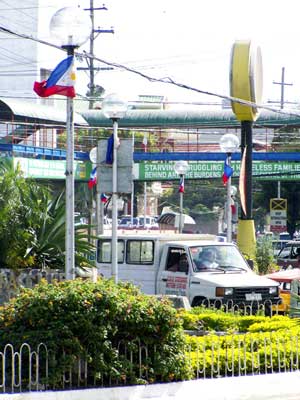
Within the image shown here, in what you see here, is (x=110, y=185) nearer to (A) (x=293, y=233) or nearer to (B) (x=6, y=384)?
(B) (x=6, y=384)

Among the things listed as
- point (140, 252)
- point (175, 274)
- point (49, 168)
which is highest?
point (49, 168)

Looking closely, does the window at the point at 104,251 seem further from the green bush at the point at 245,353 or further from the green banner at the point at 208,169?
the green banner at the point at 208,169

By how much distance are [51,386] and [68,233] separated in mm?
2634

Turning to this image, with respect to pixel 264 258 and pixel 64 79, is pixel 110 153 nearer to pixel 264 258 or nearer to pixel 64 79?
pixel 64 79

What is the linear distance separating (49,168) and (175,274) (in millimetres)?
21672

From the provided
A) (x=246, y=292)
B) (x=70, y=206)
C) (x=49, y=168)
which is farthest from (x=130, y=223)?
(x=70, y=206)

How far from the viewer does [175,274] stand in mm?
20484

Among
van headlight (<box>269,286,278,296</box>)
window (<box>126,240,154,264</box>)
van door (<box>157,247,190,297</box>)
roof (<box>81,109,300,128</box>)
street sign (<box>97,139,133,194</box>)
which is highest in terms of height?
roof (<box>81,109,300,128</box>)

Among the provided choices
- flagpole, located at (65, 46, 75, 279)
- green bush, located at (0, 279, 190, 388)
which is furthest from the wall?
flagpole, located at (65, 46, 75, 279)

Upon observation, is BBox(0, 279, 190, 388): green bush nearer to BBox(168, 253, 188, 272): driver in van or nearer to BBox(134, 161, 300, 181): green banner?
BBox(168, 253, 188, 272): driver in van

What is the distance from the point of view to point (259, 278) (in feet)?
66.7

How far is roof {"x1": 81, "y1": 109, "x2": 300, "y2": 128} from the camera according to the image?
173 ft

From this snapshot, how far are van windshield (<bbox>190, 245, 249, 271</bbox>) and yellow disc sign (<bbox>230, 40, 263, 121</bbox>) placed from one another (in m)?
10.2

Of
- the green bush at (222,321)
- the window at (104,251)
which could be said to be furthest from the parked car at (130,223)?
the green bush at (222,321)
